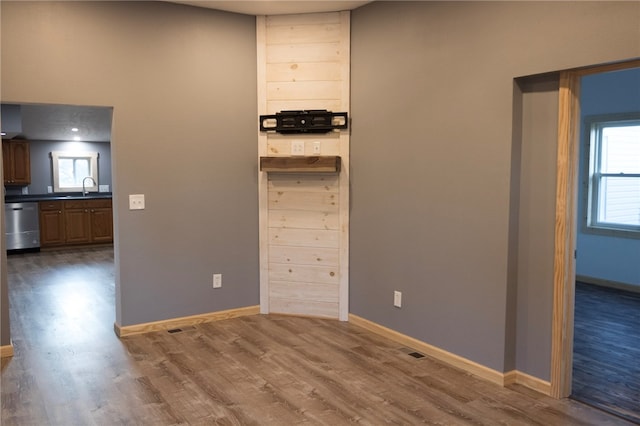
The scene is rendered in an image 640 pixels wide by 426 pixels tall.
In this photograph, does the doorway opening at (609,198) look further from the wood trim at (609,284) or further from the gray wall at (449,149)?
the gray wall at (449,149)

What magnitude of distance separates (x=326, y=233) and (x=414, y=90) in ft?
→ 4.80

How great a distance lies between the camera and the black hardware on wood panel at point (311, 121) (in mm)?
4223

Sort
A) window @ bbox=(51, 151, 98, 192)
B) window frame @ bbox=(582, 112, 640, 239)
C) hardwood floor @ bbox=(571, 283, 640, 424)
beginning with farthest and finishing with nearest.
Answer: window @ bbox=(51, 151, 98, 192)
window frame @ bbox=(582, 112, 640, 239)
hardwood floor @ bbox=(571, 283, 640, 424)

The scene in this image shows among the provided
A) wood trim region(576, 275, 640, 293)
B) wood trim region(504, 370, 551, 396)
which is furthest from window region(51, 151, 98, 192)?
wood trim region(504, 370, 551, 396)

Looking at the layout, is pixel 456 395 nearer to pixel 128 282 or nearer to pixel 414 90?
pixel 414 90

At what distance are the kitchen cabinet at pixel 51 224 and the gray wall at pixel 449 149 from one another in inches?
253

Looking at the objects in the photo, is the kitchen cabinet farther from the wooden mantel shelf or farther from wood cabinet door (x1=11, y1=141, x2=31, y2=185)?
the wooden mantel shelf

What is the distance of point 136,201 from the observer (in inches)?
158

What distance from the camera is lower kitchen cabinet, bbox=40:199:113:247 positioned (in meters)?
8.51

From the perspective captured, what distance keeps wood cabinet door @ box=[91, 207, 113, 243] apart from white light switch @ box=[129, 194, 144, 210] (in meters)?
5.48

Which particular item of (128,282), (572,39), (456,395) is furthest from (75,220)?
(572,39)

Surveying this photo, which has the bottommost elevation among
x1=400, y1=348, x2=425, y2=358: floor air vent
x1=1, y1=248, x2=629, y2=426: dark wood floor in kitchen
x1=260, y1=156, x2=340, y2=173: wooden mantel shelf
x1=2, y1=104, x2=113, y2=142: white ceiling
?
x1=1, y1=248, x2=629, y2=426: dark wood floor in kitchen

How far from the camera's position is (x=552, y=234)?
2.91m

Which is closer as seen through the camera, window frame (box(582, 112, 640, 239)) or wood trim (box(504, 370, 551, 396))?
wood trim (box(504, 370, 551, 396))
